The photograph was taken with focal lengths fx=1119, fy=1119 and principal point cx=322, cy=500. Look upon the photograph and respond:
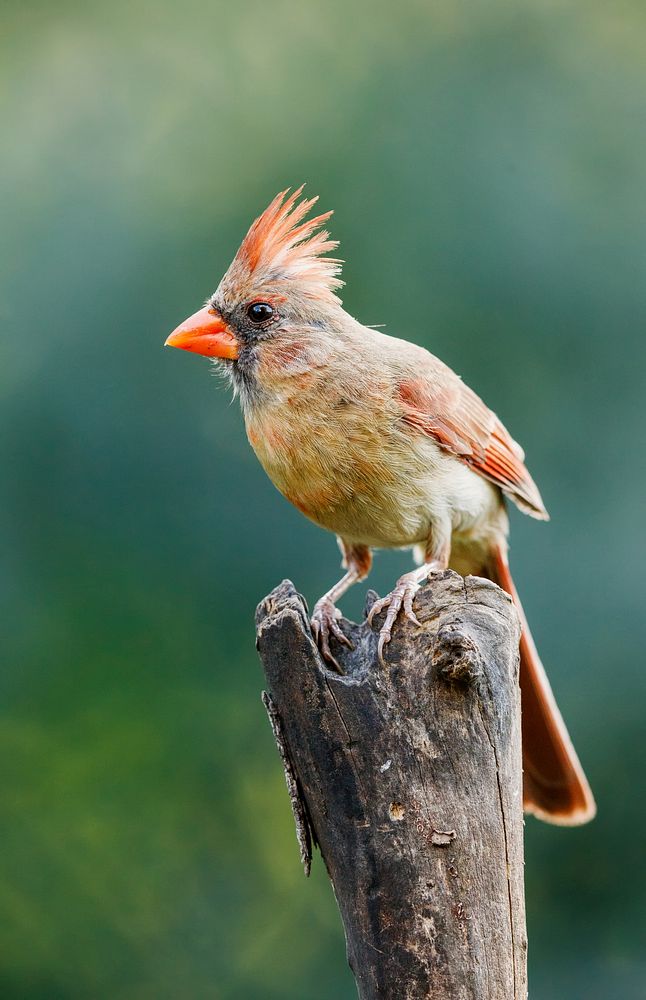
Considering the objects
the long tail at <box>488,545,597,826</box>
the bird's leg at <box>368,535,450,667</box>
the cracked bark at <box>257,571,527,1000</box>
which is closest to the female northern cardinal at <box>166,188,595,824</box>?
the long tail at <box>488,545,597,826</box>

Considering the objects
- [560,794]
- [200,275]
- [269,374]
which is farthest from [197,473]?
[560,794]

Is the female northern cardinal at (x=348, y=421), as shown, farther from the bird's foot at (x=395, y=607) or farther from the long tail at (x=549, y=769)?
the bird's foot at (x=395, y=607)

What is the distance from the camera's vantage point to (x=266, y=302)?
303 centimetres

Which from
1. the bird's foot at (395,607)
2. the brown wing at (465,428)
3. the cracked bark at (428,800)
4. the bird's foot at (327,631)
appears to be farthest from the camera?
the brown wing at (465,428)

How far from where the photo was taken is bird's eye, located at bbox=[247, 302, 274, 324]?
3.03 meters

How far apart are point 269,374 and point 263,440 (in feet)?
0.59

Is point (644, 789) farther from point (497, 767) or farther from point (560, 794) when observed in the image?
point (497, 767)

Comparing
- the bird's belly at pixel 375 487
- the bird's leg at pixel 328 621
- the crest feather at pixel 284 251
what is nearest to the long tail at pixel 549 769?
the bird's belly at pixel 375 487

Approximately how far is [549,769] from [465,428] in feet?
3.10

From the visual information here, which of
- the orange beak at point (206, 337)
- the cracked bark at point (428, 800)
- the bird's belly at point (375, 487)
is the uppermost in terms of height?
the orange beak at point (206, 337)

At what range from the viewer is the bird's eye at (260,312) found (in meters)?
3.03

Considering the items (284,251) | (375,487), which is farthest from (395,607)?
(284,251)

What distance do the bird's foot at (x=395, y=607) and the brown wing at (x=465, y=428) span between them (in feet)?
1.97

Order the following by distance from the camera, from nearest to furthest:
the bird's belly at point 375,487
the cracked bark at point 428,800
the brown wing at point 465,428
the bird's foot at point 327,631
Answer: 1. the cracked bark at point 428,800
2. the bird's foot at point 327,631
3. the bird's belly at point 375,487
4. the brown wing at point 465,428
